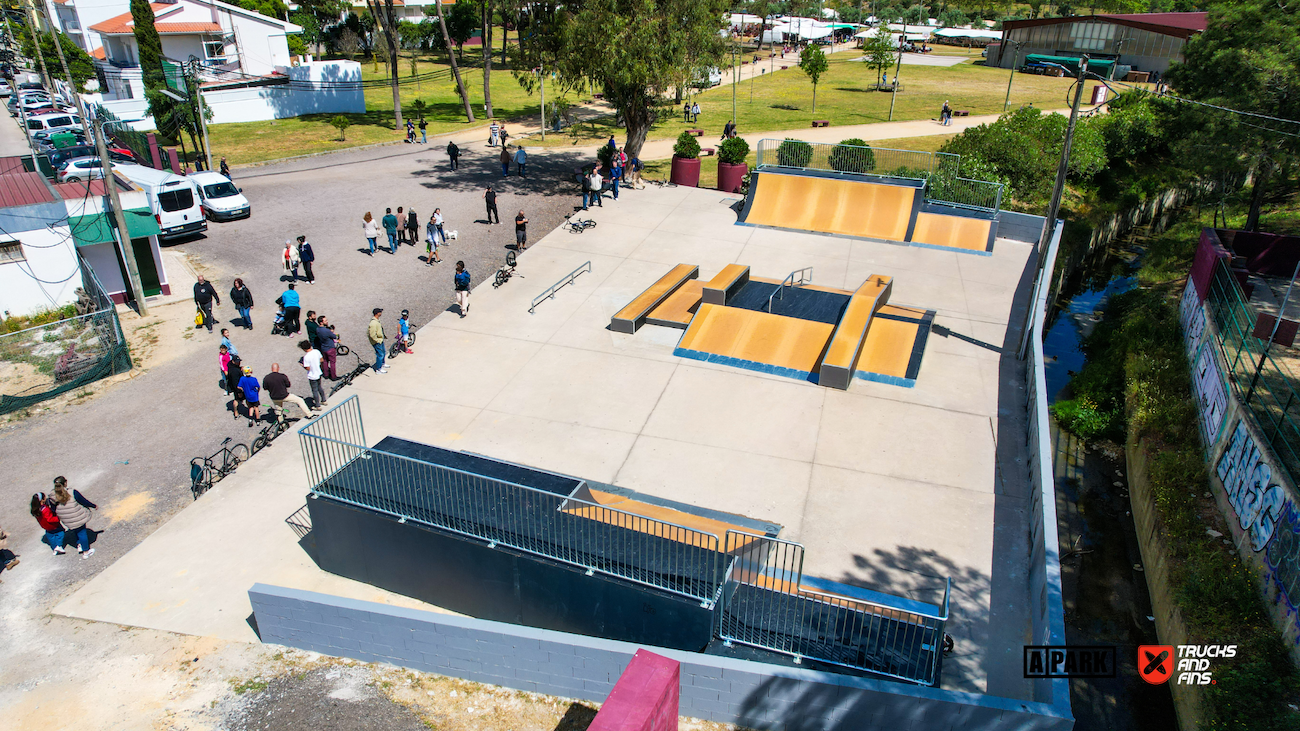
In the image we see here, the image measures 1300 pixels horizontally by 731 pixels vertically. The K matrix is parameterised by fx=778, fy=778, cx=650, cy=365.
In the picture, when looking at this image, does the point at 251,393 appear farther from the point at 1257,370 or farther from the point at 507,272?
the point at 1257,370

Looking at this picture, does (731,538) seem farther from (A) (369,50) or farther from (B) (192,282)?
(A) (369,50)

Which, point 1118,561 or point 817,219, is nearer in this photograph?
point 1118,561

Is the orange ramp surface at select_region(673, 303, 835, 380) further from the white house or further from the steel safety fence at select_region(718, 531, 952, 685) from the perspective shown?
the white house

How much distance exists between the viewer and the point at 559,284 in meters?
18.4

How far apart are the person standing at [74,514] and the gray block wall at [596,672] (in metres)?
4.12

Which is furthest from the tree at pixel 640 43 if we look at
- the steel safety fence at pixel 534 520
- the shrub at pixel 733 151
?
the steel safety fence at pixel 534 520

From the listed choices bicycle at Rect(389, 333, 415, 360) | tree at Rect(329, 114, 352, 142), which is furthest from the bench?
Result: tree at Rect(329, 114, 352, 142)

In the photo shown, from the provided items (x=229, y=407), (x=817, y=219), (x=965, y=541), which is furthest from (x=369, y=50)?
(x=965, y=541)

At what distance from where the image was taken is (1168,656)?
10930mm

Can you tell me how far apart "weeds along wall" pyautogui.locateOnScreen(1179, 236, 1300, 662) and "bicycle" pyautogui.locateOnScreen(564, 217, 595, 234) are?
15.2 m

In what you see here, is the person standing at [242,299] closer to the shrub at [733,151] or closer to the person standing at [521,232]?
the person standing at [521,232]

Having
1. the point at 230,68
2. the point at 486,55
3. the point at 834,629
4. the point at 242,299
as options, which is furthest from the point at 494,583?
the point at 230,68

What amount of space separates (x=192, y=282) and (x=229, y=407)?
25.7 feet

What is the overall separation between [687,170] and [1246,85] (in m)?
15.8
